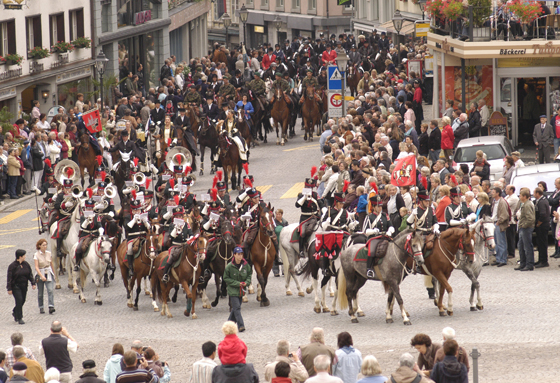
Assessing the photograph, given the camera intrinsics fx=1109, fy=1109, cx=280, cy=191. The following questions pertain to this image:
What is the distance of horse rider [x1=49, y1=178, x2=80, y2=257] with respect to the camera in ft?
78.8

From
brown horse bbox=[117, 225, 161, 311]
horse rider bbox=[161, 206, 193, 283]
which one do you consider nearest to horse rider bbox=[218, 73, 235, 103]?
brown horse bbox=[117, 225, 161, 311]

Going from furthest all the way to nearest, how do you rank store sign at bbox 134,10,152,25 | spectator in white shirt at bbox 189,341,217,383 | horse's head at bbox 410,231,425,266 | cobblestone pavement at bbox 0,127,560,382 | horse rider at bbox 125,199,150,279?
store sign at bbox 134,10,152,25 < horse rider at bbox 125,199,150,279 < horse's head at bbox 410,231,425,266 < cobblestone pavement at bbox 0,127,560,382 < spectator in white shirt at bbox 189,341,217,383

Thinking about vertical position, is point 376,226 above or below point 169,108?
below

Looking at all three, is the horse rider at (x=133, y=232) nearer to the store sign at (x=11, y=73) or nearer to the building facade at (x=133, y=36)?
the store sign at (x=11, y=73)

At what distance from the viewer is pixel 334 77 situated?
31.5 m

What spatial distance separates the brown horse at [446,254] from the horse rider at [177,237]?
470 centimetres

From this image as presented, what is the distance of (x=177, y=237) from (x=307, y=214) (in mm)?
2679

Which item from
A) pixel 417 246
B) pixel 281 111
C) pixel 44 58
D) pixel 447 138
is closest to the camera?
pixel 417 246

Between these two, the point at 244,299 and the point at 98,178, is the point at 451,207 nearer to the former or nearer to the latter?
the point at 244,299

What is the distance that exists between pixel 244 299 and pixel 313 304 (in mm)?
1418

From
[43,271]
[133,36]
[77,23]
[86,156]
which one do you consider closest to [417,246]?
[43,271]

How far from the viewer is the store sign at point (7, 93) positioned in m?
39.4

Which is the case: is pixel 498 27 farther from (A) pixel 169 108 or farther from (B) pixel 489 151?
(A) pixel 169 108

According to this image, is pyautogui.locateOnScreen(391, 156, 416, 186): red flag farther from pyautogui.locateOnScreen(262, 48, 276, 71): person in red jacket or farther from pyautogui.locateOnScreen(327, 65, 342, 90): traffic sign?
pyautogui.locateOnScreen(262, 48, 276, 71): person in red jacket
